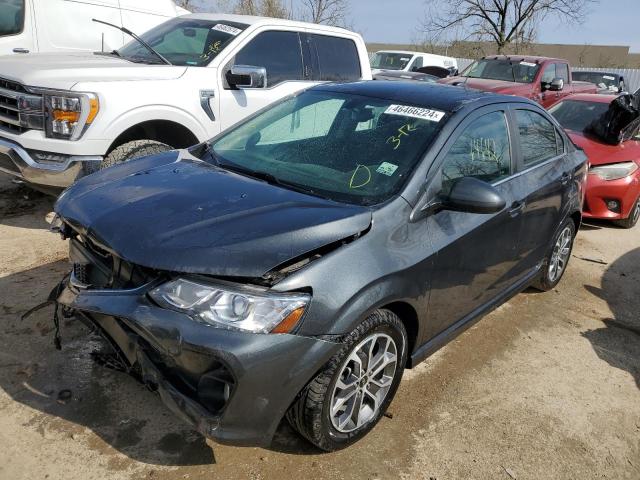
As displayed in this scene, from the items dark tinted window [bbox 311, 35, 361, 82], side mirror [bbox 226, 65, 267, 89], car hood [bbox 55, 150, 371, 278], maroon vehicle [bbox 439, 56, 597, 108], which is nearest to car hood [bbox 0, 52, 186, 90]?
side mirror [bbox 226, 65, 267, 89]

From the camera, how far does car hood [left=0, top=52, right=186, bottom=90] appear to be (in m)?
4.43

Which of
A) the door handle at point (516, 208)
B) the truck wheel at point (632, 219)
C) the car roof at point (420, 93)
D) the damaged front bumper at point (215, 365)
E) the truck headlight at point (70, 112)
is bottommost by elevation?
the truck wheel at point (632, 219)

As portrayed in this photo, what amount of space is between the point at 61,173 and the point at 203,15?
261cm

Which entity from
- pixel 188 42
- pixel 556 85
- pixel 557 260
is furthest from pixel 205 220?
pixel 556 85

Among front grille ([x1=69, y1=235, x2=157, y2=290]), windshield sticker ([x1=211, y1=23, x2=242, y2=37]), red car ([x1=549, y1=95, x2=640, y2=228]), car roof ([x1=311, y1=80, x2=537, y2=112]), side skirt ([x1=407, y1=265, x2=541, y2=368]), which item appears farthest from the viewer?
red car ([x1=549, y1=95, x2=640, y2=228])

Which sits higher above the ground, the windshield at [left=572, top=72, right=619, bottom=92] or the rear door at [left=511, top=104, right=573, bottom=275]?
the windshield at [left=572, top=72, right=619, bottom=92]

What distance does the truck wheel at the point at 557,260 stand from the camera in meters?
4.42

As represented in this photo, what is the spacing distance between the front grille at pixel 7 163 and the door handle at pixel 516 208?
13.3 feet

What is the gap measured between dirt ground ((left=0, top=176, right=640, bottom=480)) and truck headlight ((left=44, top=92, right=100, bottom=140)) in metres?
1.14

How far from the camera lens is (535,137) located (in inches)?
155

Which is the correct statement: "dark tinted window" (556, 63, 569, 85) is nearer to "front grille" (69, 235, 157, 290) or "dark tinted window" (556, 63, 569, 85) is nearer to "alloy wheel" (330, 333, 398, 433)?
"alloy wheel" (330, 333, 398, 433)

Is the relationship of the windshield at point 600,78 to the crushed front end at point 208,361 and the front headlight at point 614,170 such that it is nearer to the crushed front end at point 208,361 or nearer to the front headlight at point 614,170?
the front headlight at point 614,170

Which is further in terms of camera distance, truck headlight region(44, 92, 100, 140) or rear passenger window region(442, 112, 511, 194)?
truck headlight region(44, 92, 100, 140)

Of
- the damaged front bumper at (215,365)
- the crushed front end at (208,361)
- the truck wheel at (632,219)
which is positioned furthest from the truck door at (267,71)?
the truck wheel at (632,219)
